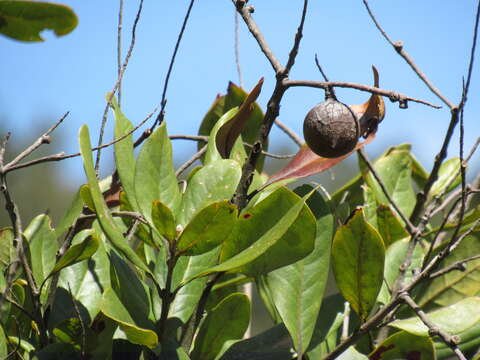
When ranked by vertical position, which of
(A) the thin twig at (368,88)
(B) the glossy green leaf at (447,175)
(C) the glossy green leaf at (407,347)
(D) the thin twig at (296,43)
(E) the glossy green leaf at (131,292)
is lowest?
(C) the glossy green leaf at (407,347)

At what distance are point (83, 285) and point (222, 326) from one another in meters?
0.22

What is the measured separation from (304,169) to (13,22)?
489 mm

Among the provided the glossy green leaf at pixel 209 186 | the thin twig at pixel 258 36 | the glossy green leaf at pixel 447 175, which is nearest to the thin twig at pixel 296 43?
the thin twig at pixel 258 36

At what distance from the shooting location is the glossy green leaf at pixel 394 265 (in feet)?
3.36

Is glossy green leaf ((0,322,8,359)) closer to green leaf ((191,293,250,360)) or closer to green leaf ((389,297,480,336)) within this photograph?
green leaf ((191,293,250,360))

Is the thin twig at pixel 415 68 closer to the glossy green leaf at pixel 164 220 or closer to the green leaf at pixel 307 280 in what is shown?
the green leaf at pixel 307 280

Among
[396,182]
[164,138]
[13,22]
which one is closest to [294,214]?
[164,138]

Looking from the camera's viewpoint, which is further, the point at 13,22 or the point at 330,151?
the point at 330,151

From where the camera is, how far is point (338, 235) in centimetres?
85

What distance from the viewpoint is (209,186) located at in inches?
32.1

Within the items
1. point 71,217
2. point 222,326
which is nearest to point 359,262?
point 222,326

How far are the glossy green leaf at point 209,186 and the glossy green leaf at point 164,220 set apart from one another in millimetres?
40

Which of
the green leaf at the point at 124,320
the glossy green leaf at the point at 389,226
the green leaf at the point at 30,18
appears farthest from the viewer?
the glossy green leaf at the point at 389,226

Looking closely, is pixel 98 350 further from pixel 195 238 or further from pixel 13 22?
pixel 13 22
